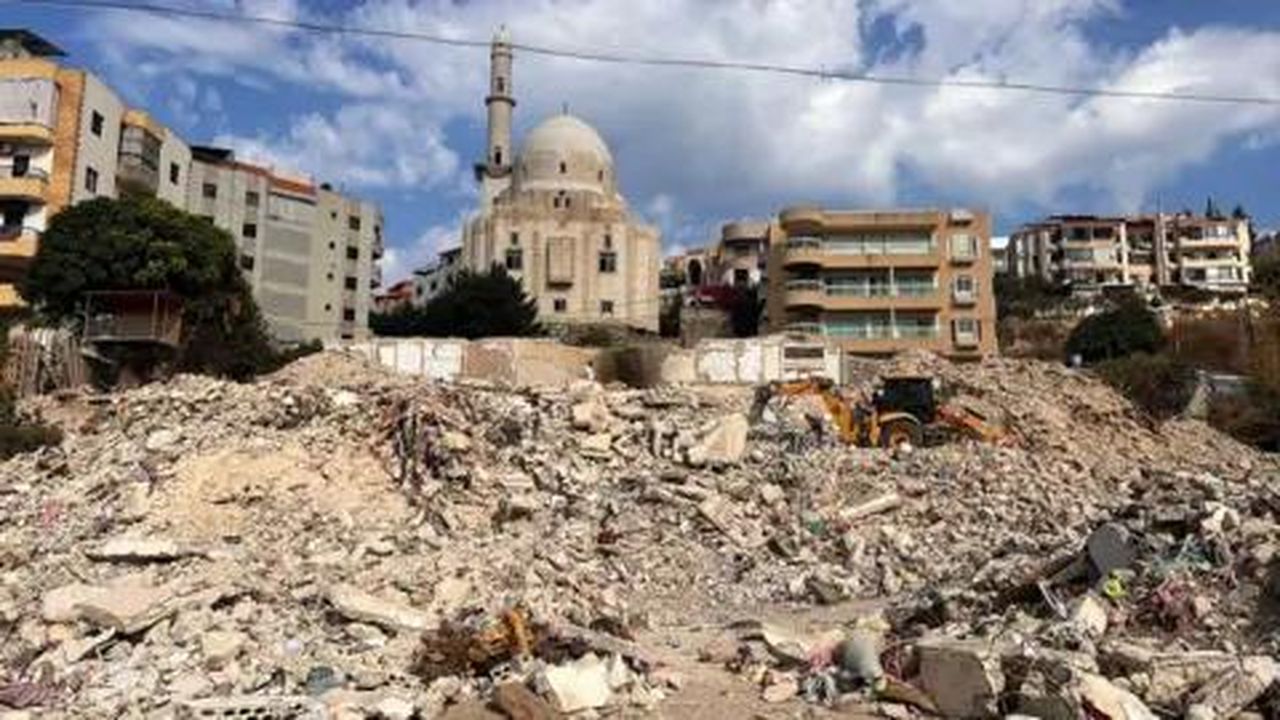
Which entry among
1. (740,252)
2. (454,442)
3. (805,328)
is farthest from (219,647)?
(740,252)

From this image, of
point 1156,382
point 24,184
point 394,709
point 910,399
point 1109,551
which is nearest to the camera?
point 394,709

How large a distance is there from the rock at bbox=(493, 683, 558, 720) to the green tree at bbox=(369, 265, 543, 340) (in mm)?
39292

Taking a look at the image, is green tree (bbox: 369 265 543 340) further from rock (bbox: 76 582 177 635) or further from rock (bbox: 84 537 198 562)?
rock (bbox: 76 582 177 635)

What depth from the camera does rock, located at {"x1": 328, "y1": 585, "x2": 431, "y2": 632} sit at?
11.3 metres

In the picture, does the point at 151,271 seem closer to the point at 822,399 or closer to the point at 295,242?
the point at 822,399

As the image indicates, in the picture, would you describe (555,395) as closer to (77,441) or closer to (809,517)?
(809,517)

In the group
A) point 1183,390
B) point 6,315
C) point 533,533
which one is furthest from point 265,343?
point 1183,390

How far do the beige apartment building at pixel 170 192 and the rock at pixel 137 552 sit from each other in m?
25.1

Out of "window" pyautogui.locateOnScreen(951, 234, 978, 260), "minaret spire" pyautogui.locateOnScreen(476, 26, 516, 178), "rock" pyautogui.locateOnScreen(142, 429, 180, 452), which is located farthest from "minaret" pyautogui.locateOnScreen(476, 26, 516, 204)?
"rock" pyautogui.locateOnScreen(142, 429, 180, 452)

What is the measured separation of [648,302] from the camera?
60.9 meters

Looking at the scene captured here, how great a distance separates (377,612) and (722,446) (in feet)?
30.6

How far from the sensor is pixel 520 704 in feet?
28.0

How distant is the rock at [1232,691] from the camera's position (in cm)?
801

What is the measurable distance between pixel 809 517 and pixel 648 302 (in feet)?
143
